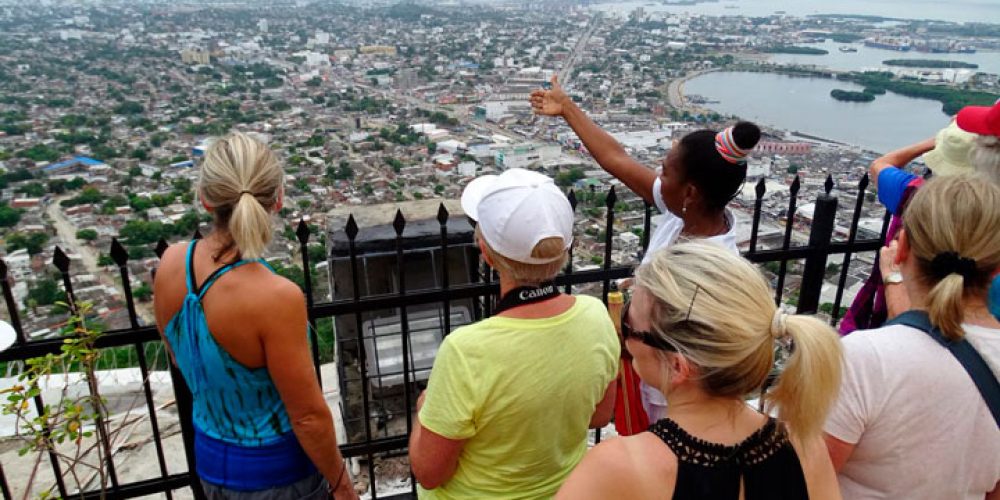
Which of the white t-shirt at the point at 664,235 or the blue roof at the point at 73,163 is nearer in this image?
the white t-shirt at the point at 664,235

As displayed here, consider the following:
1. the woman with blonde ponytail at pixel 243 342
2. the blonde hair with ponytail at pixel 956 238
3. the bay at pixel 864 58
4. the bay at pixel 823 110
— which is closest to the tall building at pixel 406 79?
the bay at pixel 823 110

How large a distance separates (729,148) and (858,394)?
0.78 meters

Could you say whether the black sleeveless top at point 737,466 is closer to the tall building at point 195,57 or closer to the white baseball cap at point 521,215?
the white baseball cap at point 521,215

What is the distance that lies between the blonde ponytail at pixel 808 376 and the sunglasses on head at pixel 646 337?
18 cm

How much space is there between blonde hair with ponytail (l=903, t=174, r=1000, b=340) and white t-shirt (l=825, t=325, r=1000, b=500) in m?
0.07

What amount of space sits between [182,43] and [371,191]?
46.4m

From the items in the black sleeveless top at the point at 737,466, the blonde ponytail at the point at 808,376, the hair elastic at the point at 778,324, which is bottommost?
the black sleeveless top at the point at 737,466

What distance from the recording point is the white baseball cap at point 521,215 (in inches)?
52.4

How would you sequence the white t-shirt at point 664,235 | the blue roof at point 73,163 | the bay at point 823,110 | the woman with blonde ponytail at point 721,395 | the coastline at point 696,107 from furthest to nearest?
1. the blue roof at point 73,163
2. the bay at point 823,110
3. the coastline at point 696,107
4. the white t-shirt at point 664,235
5. the woman with blonde ponytail at point 721,395

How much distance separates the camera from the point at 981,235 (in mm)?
1275

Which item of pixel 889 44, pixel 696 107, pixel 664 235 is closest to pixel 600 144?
pixel 664 235

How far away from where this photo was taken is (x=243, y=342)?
4.62ft

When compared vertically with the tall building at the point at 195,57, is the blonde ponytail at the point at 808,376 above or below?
above

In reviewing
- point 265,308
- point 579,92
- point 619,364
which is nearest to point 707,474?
point 619,364
